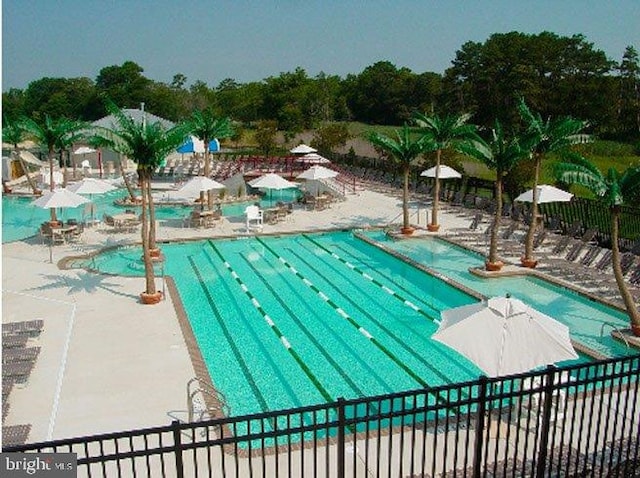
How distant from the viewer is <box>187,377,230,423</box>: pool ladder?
8070mm

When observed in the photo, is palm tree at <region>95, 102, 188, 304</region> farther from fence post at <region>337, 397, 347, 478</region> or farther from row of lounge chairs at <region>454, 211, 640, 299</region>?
row of lounge chairs at <region>454, 211, 640, 299</region>

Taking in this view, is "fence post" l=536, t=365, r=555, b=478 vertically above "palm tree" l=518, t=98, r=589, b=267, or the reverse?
"palm tree" l=518, t=98, r=589, b=267

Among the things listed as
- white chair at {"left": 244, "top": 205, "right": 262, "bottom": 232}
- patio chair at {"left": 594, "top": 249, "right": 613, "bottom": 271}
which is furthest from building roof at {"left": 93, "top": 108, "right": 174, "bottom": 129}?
patio chair at {"left": 594, "top": 249, "right": 613, "bottom": 271}

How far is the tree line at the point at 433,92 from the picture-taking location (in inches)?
2010

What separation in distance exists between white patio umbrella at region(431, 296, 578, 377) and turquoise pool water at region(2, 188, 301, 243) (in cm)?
1779

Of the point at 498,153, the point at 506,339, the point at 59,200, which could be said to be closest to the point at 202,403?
the point at 506,339

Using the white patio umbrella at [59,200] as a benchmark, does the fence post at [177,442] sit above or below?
below

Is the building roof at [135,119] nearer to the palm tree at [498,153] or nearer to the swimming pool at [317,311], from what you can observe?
the swimming pool at [317,311]

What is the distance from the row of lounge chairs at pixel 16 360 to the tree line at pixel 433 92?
111 feet

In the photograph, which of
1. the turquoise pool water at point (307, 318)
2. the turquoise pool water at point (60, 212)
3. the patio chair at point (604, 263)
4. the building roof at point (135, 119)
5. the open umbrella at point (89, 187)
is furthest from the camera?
the building roof at point (135, 119)

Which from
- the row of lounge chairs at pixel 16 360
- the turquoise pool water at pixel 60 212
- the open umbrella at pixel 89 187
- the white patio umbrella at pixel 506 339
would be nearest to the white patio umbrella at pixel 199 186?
the open umbrella at pixel 89 187

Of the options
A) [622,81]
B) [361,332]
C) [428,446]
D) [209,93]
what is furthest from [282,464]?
[209,93]

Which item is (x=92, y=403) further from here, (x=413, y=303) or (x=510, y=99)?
(x=510, y=99)

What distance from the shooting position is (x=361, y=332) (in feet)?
41.5
